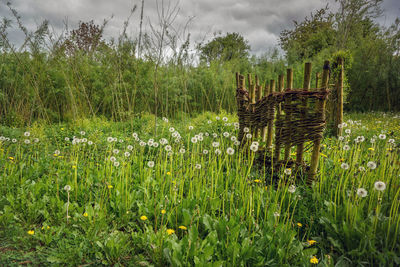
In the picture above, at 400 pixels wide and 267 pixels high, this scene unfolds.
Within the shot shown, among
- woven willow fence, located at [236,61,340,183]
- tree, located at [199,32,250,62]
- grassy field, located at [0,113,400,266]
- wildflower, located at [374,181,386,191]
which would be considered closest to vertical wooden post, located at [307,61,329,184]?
woven willow fence, located at [236,61,340,183]

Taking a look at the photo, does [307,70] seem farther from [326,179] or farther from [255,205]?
[255,205]

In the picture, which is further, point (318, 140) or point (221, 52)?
point (221, 52)

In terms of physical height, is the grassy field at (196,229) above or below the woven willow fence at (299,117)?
below

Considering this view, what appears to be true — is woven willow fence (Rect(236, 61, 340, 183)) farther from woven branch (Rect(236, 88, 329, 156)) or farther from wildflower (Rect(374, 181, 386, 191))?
wildflower (Rect(374, 181, 386, 191))

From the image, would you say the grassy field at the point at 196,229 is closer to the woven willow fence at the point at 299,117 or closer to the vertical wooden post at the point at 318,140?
the vertical wooden post at the point at 318,140

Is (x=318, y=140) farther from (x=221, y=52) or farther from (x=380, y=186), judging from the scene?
(x=221, y=52)

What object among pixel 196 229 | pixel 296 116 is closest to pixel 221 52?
pixel 296 116

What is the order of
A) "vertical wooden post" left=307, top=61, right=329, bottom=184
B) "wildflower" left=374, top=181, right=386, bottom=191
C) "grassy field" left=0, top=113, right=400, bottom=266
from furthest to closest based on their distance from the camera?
"vertical wooden post" left=307, top=61, right=329, bottom=184, "grassy field" left=0, top=113, right=400, bottom=266, "wildflower" left=374, top=181, right=386, bottom=191

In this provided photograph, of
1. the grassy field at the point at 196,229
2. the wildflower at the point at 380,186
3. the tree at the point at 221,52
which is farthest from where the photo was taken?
the tree at the point at 221,52

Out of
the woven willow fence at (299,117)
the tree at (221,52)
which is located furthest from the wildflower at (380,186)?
the tree at (221,52)

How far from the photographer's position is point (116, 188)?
2.38 metres

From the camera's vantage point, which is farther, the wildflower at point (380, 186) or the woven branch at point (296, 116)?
the woven branch at point (296, 116)

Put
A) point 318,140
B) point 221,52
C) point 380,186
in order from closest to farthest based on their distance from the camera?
point 380,186
point 318,140
point 221,52

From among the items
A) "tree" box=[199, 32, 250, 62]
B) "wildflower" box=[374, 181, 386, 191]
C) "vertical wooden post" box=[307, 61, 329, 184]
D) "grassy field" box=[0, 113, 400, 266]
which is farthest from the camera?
"tree" box=[199, 32, 250, 62]
